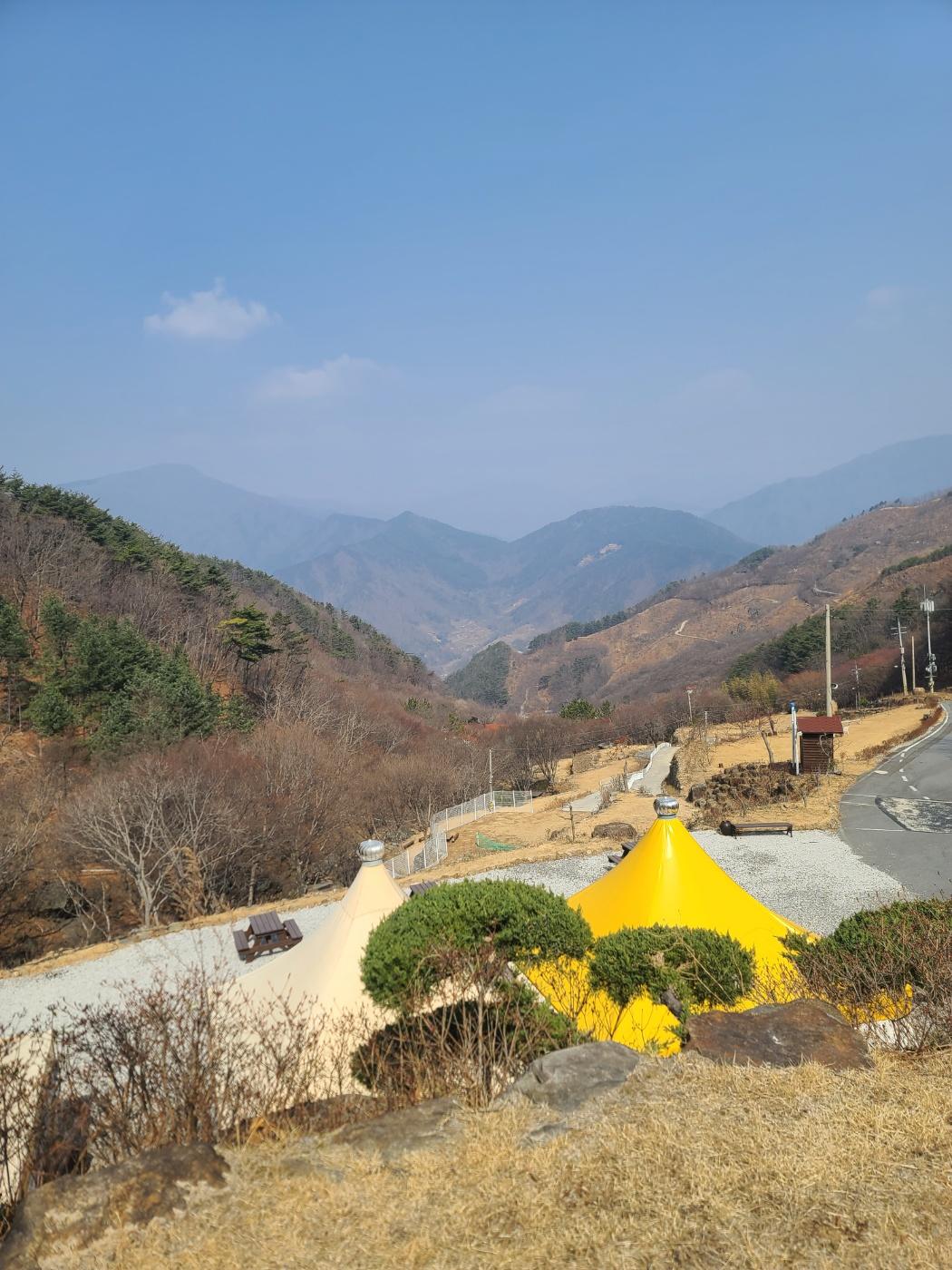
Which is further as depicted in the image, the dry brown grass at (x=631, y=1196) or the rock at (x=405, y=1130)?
the rock at (x=405, y=1130)

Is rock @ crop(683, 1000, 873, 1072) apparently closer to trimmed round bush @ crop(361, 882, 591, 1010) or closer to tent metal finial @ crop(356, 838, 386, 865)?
trimmed round bush @ crop(361, 882, 591, 1010)

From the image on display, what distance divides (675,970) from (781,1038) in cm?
127

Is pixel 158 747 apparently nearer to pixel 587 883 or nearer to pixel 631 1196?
pixel 587 883

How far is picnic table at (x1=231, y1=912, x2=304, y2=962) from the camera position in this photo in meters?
12.7

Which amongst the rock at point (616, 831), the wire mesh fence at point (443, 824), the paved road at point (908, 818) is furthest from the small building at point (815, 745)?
the wire mesh fence at point (443, 824)

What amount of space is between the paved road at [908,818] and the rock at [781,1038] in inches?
295

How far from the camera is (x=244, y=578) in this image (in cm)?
8344

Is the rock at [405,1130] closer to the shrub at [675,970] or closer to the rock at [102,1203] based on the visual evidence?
the rock at [102,1203]

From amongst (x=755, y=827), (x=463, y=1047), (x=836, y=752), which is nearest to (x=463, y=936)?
Answer: (x=463, y=1047)

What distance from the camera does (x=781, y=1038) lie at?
187 inches

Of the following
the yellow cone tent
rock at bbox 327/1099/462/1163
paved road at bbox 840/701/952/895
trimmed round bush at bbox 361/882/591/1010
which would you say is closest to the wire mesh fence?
the yellow cone tent

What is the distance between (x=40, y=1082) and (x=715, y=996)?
15.6 ft

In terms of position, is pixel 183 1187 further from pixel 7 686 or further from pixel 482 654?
pixel 482 654

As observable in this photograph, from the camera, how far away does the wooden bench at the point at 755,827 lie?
16828 mm
